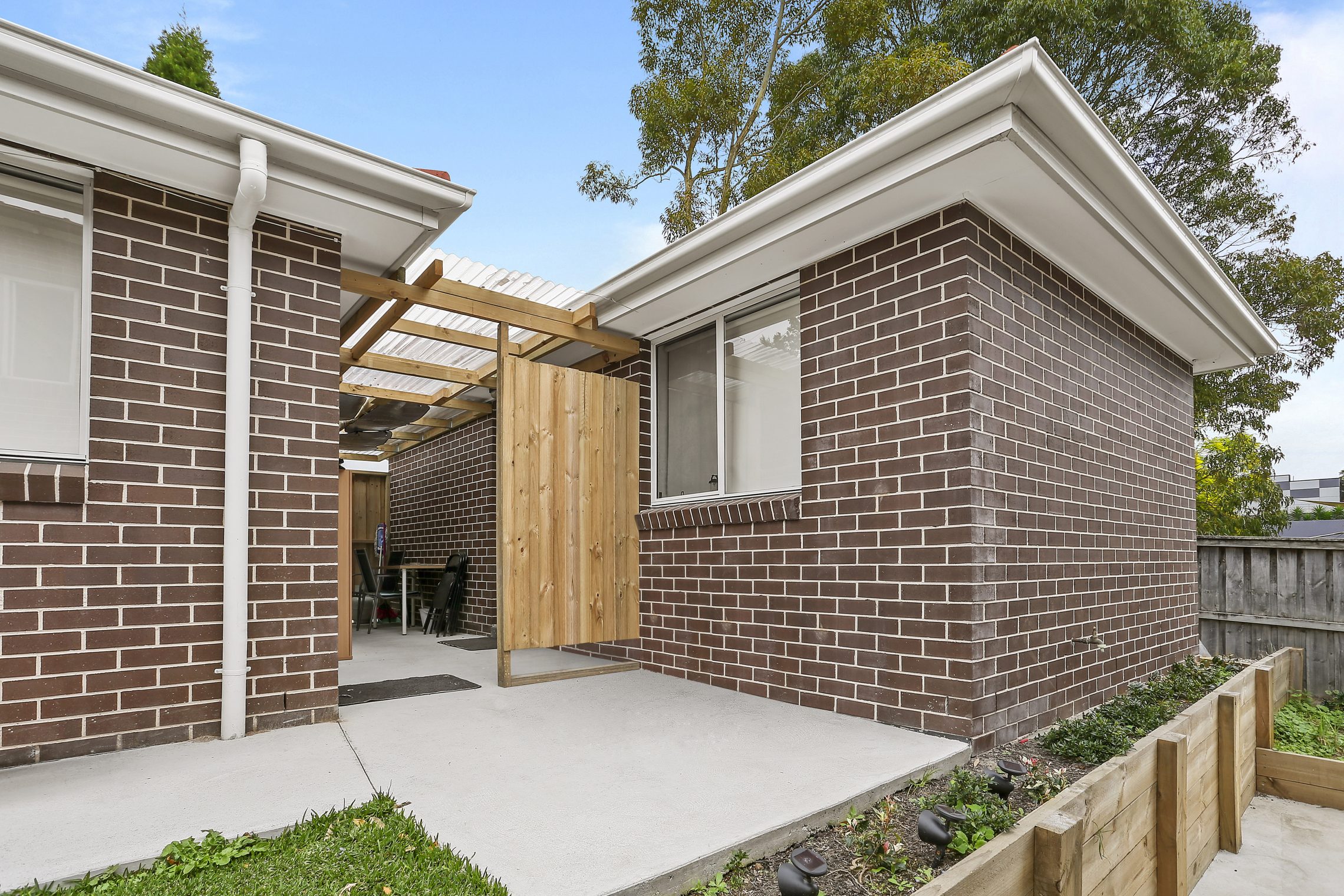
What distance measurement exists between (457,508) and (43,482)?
5179mm

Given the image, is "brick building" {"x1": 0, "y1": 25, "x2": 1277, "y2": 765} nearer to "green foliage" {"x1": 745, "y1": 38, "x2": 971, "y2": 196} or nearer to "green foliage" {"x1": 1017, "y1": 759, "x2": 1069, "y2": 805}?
"green foliage" {"x1": 1017, "y1": 759, "x2": 1069, "y2": 805}

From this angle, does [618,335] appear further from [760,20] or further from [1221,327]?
[760,20]

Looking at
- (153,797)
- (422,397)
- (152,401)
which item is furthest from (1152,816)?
(422,397)

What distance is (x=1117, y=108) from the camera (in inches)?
393

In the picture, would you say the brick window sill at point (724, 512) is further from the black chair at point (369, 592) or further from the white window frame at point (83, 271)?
the black chair at point (369, 592)

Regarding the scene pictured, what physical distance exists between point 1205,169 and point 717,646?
35.3ft

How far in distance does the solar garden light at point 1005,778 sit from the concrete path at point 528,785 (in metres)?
0.35

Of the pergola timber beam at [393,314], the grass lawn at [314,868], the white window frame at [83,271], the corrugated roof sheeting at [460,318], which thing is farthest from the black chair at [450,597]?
the grass lawn at [314,868]

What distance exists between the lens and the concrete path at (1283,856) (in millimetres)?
3057

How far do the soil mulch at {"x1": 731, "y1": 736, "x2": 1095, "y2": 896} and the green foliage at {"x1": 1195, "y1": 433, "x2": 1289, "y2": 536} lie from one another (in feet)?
29.7

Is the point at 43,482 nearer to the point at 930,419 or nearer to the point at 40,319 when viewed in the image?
the point at 40,319

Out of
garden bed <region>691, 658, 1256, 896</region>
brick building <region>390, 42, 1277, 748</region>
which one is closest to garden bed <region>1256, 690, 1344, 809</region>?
brick building <region>390, 42, 1277, 748</region>

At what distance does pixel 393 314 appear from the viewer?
14.3 ft

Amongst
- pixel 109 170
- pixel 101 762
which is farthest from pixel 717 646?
pixel 109 170
